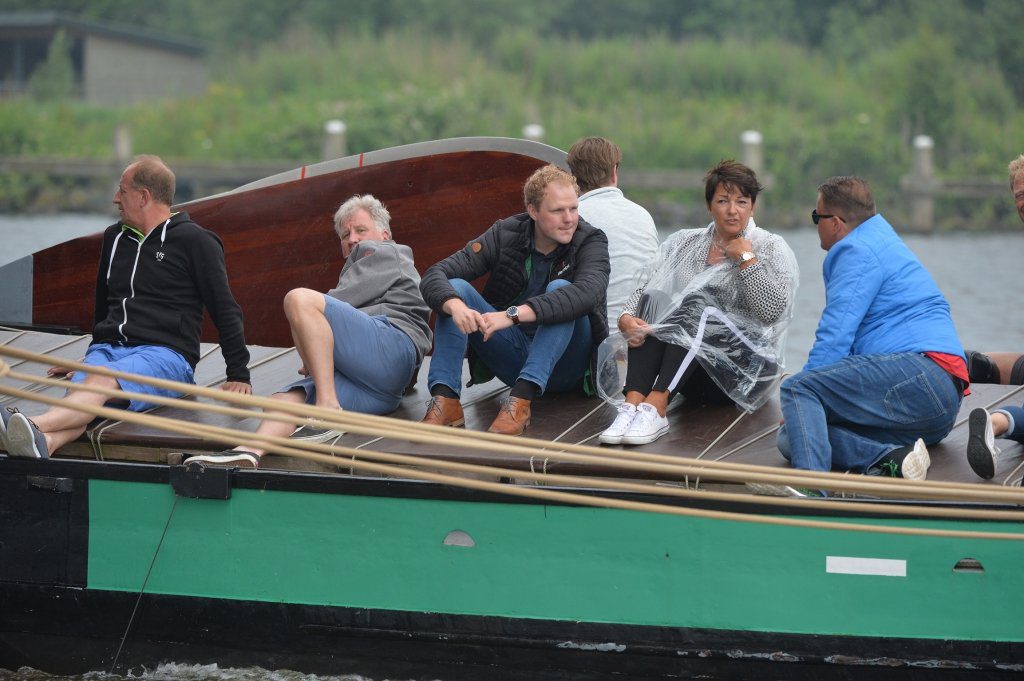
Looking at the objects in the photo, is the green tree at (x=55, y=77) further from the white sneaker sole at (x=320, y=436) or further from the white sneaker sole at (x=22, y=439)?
the white sneaker sole at (x=320, y=436)

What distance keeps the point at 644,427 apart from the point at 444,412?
0.64 meters

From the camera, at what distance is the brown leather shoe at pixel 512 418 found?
4008 millimetres

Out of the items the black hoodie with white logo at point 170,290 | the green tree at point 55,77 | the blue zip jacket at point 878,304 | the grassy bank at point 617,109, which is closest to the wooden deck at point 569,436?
the black hoodie with white logo at point 170,290

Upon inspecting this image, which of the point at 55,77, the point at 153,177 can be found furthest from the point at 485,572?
the point at 55,77

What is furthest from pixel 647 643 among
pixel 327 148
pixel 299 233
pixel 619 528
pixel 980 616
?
pixel 327 148

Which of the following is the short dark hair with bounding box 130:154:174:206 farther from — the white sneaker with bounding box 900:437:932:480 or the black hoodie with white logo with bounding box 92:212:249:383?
A: the white sneaker with bounding box 900:437:932:480

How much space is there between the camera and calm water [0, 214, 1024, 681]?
13.4 ft

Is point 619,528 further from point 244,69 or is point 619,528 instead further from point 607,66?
point 244,69

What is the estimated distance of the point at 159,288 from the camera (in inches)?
170

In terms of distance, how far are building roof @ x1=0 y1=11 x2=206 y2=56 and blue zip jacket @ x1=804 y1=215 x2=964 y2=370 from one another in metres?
29.8

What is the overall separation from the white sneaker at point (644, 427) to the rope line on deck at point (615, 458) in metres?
0.24

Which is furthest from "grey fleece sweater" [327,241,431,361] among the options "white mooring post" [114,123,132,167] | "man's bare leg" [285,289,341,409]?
"white mooring post" [114,123,132,167]

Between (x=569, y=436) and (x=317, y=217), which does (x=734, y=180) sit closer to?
(x=569, y=436)

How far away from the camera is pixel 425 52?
26.9 meters
